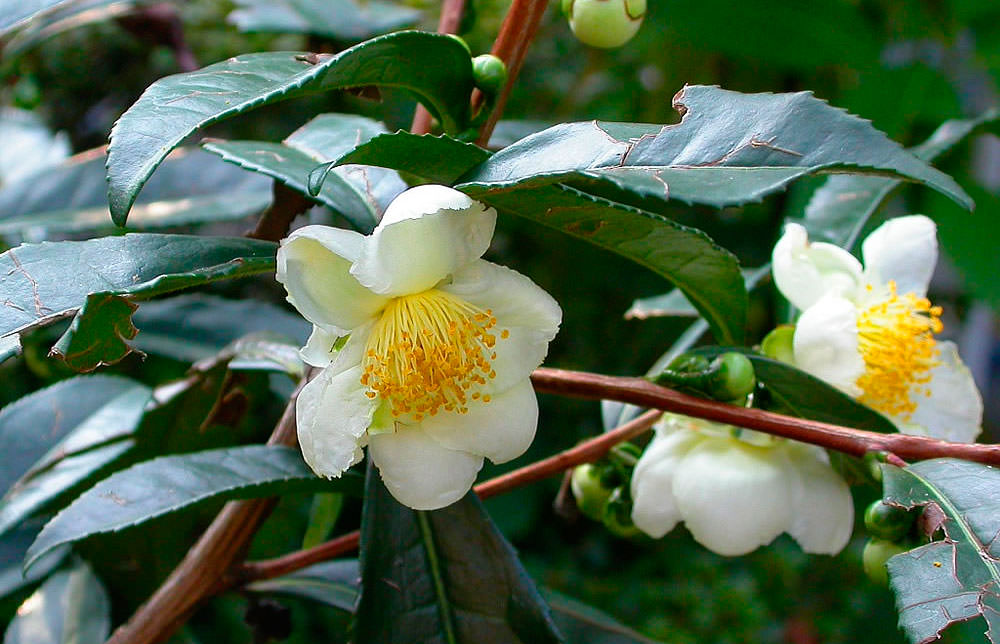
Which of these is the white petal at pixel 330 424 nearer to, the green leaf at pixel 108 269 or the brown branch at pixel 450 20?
the green leaf at pixel 108 269

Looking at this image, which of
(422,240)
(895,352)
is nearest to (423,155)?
(422,240)

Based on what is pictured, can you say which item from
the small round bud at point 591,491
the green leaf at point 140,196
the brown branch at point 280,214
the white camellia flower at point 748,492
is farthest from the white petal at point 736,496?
the green leaf at point 140,196

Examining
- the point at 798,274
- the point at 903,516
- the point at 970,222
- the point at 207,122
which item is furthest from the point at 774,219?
the point at 207,122

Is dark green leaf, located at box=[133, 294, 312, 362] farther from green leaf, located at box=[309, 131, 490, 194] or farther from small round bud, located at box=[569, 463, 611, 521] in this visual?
green leaf, located at box=[309, 131, 490, 194]

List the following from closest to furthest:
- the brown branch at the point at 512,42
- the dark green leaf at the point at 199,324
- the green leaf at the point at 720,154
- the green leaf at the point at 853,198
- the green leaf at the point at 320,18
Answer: the green leaf at the point at 720,154
the brown branch at the point at 512,42
the green leaf at the point at 853,198
the dark green leaf at the point at 199,324
the green leaf at the point at 320,18

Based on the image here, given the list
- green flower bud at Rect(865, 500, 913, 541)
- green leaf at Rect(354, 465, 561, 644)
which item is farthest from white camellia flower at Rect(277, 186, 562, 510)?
green flower bud at Rect(865, 500, 913, 541)
